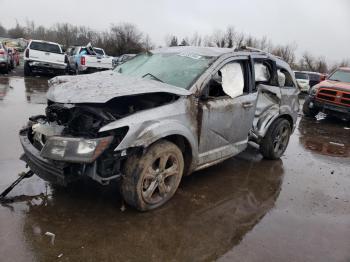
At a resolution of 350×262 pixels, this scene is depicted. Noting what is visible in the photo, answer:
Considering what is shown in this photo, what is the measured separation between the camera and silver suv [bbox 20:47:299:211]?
3.35m

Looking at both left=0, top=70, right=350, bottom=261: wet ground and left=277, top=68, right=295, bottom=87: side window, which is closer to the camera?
left=0, top=70, right=350, bottom=261: wet ground

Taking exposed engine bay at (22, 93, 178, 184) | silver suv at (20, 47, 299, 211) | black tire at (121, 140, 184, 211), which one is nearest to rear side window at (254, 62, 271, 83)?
silver suv at (20, 47, 299, 211)

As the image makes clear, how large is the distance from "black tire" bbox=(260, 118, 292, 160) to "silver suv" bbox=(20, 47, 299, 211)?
71cm

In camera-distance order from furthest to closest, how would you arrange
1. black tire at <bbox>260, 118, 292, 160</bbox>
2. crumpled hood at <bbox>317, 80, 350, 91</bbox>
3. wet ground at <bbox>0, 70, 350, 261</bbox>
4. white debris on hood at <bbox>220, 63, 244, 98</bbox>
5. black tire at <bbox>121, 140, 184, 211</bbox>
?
crumpled hood at <bbox>317, 80, 350, 91</bbox> < black tire at <bbox>260, 118, 292, 160</bbox> < white debris on hood at <bbox>220, 63, 244, 98</bbox> < black tire at <bbox>121, 140, 184, 211</bbox> < wet ground at <bbox>0, 70, 350, 261</bbox>

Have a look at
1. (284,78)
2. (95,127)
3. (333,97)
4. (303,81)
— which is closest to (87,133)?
(95,127)

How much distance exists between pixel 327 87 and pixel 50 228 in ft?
34.1

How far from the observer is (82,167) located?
11.2 ft

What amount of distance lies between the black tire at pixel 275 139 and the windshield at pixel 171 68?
2081 millimetres


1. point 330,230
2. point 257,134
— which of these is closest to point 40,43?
point 257,134

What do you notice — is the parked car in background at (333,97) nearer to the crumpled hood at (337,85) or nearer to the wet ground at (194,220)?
the crumpled hood at (337,85)

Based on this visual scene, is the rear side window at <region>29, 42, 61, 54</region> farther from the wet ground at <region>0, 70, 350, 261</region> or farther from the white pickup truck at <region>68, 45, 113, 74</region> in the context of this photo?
the wet ground at <region>0, 70, 350, 261</region>

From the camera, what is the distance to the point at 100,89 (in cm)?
362

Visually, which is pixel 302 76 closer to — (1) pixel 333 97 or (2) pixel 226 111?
Answer: (1) pixel 333 97

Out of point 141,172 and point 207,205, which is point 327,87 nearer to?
point 207,205
